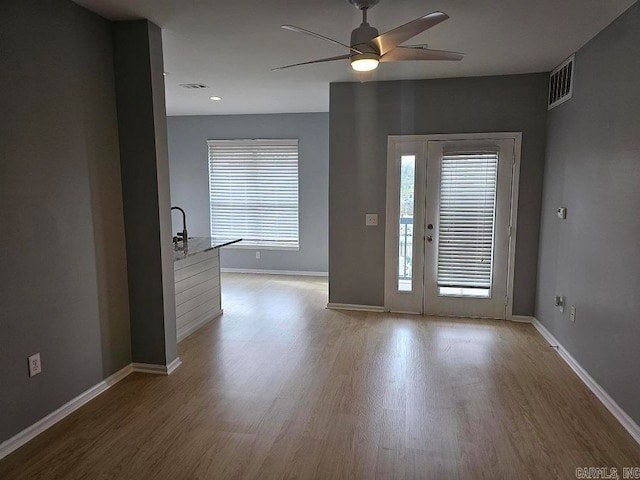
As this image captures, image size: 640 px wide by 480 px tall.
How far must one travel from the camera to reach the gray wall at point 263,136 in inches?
257

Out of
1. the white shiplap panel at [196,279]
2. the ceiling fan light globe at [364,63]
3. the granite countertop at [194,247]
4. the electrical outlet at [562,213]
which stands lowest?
the white shiplap panel at [196,279]

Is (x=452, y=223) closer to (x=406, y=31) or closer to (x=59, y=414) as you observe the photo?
(x=406, y=31)

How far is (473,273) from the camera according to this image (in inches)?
175

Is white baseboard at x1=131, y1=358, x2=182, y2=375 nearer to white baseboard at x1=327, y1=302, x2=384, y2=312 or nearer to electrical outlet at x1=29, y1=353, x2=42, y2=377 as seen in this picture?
electrical outlet at x1=29, y1=353, x2=42, y2=377

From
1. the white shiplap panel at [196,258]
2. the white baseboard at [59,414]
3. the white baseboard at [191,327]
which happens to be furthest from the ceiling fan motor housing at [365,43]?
the white baseboard at [191,327]

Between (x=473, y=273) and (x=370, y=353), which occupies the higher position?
(x=473, y=273)

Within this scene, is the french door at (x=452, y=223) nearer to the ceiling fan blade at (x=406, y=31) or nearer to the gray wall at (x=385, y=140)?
the gray wall at (x=385, y=140)

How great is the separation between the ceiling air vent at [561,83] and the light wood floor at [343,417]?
2236mm

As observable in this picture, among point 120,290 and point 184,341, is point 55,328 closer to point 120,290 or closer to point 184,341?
point 120,290

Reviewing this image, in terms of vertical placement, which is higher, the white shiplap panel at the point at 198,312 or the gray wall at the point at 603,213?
the gray wall at the point at 603,213

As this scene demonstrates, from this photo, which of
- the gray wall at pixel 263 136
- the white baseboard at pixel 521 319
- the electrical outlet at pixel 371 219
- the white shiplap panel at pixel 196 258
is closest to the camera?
the white shiplap panel at pixel 196 258

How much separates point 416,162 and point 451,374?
2284 mm

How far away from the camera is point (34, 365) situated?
2379mm

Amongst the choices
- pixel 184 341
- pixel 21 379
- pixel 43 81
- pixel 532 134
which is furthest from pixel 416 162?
pixel 21 379
